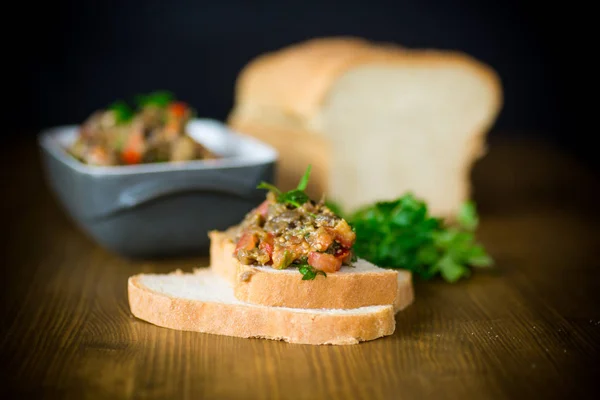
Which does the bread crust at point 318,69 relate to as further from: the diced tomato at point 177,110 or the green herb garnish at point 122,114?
the green herb garnish at point 122,114

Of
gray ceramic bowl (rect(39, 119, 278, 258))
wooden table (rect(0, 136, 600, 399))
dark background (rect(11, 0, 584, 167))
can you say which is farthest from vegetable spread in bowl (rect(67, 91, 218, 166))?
dark background (rect(11, 0, 584, 167))

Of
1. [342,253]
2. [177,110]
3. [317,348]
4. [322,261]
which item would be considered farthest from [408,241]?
[177,110]

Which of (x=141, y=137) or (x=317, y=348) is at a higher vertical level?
(x=141, y=137)

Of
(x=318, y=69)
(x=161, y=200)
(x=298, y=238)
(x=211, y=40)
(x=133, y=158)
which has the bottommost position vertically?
(x=211, y=40)

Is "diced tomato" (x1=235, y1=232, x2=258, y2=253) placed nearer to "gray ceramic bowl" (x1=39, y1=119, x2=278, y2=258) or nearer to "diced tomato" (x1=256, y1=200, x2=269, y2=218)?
"diced tomato" (x1=256, y1=200, x2=269, y2=218)

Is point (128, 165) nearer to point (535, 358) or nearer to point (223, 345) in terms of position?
point (223, 345)

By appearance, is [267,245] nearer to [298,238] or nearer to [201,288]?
[298,238]

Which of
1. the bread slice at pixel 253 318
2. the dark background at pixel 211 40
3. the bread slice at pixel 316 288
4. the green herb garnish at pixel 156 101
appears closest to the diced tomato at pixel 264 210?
the bread slice at pixel 316 288
